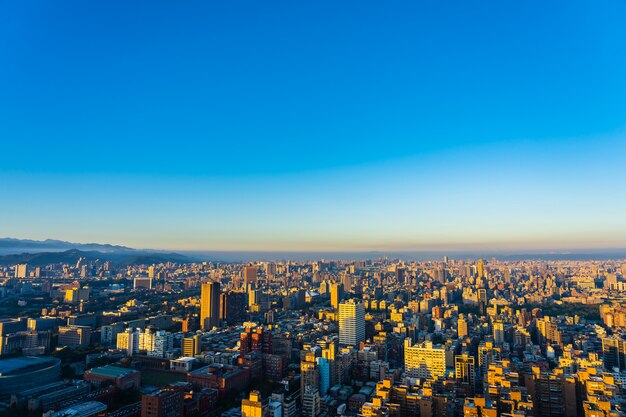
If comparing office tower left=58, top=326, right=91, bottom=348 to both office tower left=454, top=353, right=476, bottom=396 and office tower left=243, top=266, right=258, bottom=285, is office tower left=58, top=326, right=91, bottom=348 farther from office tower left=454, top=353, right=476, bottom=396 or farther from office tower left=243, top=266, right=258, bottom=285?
office tower left=243, top=266, right=258, bottom=285

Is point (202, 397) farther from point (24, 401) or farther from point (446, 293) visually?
point (446, 293)

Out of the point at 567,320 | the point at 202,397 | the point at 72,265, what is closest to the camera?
the point at 202,397

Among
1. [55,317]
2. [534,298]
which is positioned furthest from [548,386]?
[55,317]

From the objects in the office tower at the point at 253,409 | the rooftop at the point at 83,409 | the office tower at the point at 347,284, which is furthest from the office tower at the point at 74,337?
the office tower at the point at 347,284

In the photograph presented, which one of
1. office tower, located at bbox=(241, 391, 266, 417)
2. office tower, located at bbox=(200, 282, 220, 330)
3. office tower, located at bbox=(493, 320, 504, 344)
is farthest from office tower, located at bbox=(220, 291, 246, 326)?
office tower, located at bbox=(241, 391, 266, 417)

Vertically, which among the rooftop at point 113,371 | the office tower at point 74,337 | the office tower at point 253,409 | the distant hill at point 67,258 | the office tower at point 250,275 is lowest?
the office tower at point 74,337

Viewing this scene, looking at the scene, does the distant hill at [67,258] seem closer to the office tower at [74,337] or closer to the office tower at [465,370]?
the office tower at [74,337]

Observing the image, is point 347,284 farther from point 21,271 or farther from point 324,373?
point 21,271
